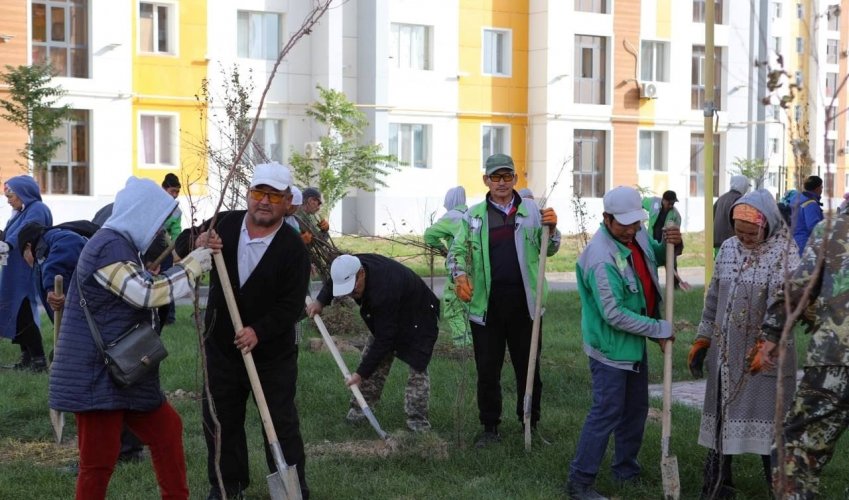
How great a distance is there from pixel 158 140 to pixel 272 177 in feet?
81.7

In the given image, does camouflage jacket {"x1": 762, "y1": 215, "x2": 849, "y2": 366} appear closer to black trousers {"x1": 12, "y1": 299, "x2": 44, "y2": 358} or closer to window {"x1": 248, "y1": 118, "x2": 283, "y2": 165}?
black trousers {"x1": 12, "y1": 299, "x2": 44, "y2": 358}

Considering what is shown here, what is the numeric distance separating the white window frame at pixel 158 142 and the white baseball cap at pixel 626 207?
953 inches

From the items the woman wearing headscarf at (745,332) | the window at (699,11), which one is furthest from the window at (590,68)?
the woman wearing headscarf at (745,332)

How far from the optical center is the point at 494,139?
3603cm

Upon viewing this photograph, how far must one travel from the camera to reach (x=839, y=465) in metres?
7.10

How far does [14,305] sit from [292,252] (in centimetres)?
551

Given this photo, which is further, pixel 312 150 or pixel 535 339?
pixel 312 150

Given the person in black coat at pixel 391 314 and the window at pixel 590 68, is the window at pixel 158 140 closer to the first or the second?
the window at pixel 590 68

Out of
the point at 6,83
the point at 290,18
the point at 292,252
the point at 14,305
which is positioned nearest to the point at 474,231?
the point at 292,252

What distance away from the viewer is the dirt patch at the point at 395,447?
733 cm

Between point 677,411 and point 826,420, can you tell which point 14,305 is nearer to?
point 677,411

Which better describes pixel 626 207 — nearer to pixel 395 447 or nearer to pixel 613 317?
pixel 613 317

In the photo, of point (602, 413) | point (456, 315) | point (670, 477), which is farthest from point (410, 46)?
point (670, 477)

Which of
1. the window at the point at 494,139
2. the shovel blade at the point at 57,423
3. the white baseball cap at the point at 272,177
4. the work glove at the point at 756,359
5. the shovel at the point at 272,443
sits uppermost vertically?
the window at the point at 494,139
